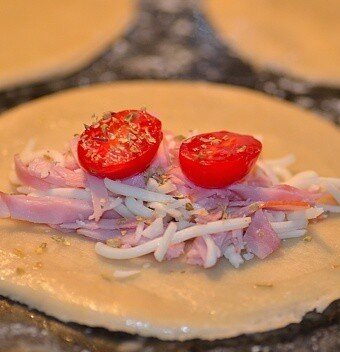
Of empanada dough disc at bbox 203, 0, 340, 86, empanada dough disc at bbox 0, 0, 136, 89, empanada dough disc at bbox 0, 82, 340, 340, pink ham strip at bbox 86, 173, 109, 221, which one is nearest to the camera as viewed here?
empanada dough disc at bbox 0, 82, 340, 340

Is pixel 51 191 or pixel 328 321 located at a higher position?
pixel 51 191

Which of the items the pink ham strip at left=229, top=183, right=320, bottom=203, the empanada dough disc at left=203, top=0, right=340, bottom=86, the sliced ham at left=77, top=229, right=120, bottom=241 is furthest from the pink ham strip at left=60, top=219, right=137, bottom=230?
the empanada dough disc at left=203, top=0, right=340, bottom=86

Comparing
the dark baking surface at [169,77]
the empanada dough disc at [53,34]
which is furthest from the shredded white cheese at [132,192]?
the empanada dough disc at [53,34]

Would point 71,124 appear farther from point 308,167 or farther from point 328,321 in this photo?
point 328,321

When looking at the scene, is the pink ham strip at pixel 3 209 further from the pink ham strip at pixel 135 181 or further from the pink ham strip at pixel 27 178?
the pink ham strip at pixel 135 181

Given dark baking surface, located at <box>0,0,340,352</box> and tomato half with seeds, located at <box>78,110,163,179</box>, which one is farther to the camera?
tomato half with seeds, located at <box>78,110,163,179</box>

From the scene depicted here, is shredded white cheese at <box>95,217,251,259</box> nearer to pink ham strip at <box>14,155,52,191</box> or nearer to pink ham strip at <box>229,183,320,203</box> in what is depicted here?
pink ham strip at <box>229,183,320,203</box>

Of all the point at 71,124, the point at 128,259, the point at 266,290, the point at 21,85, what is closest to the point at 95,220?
the point at 128,259
